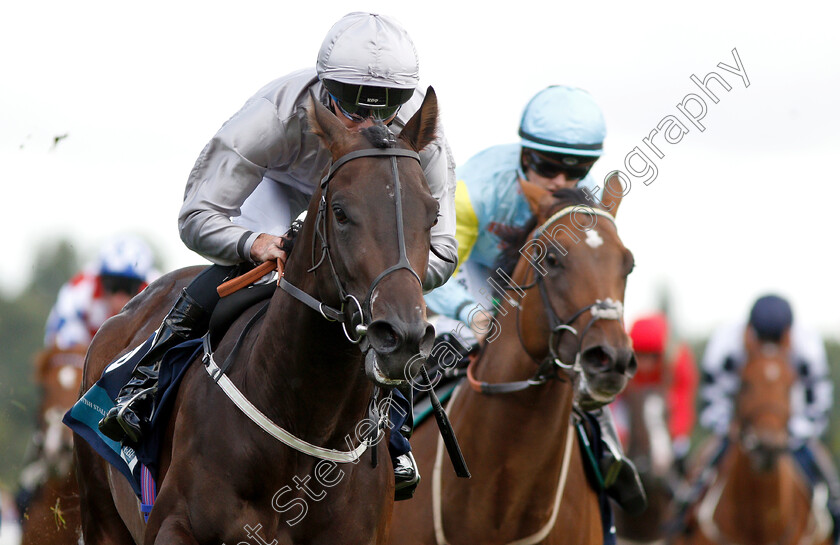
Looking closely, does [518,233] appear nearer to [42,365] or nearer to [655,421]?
[42,365]

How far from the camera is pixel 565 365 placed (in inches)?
225

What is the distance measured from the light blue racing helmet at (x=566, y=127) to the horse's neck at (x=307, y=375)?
3037 millimetres

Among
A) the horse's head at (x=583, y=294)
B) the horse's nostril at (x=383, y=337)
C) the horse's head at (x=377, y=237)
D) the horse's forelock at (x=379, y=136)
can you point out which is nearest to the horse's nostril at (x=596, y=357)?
the horse's head at (x=583, y=294)

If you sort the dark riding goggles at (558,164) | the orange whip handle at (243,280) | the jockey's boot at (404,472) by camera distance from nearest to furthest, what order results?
the orange whip handle at (243,280), the jockey's boot at (404,472), the dark riding goggles at (558,164)

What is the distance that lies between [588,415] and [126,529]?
8.48ft

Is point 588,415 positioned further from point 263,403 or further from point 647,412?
point 647,412

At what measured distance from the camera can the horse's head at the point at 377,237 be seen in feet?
11.6

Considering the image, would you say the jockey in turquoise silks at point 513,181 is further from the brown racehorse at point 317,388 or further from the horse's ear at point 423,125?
the horse's ear at point 423,125

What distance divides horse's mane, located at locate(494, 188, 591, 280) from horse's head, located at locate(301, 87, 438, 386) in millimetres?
2225

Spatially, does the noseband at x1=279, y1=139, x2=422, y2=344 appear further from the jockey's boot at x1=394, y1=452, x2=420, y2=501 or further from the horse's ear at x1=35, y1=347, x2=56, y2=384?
the horse's ear at x1=35, y1=347, x2=56, y2=384

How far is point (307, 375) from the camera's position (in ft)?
13.8

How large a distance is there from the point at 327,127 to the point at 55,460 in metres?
5.27

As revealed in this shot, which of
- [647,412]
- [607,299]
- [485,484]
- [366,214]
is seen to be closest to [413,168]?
[366,214]

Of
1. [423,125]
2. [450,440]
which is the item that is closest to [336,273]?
[423,125]
